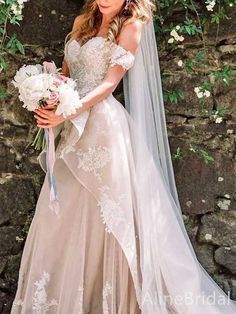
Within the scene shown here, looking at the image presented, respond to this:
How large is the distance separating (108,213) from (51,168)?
0.35 meters

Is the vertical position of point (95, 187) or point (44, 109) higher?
→ point (44, 109)

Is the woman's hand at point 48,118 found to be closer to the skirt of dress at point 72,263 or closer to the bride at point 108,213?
the bride at point 108,213

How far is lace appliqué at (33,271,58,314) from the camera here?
2463 mm

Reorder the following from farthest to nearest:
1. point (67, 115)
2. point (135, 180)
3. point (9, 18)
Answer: point (9, 18) < point (135, 180) < point (67, 115)

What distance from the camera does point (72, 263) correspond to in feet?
8.14

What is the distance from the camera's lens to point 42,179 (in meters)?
2.88

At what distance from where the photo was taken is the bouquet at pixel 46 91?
2.27 metres

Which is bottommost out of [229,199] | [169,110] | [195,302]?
[195,302]

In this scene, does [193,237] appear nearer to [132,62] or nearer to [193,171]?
[193,171]

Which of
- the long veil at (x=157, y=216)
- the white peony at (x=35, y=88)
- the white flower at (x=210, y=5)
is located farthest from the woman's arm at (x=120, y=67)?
the white flower at (x=210, y=5)

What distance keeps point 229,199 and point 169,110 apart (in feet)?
2.02

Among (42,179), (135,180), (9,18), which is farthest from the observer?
(42,179)

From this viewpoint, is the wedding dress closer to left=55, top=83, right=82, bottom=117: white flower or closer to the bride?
the bride

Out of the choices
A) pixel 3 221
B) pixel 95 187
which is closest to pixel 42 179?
pixel 3 221
